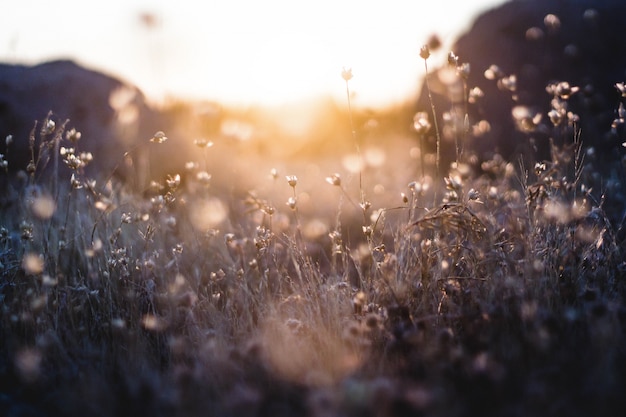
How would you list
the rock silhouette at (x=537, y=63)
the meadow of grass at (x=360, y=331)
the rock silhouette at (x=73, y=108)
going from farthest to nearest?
the rock silhouette at (x=537, y=63) → the rock silhouette at (x=73, y=108) → the meadow of grass at (x=360, y=331)

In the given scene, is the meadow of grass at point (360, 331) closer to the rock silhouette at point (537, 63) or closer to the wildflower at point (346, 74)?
the wildflower at point (346, 74)

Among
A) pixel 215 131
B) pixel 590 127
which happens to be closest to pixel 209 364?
pixel 590 127

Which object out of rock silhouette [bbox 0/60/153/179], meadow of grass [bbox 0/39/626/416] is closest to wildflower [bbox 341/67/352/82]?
meadow of grass [bbox 0/39/626/416]

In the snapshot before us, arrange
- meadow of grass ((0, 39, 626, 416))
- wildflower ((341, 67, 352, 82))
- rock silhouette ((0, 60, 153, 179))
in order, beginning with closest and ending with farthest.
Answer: meadow of grass ((0, 39, 626, 416)), wildflower ((341, 67, 352, 82)), rock silhouette ((0, 60, 153, 179))

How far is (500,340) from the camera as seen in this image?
7.74 feet

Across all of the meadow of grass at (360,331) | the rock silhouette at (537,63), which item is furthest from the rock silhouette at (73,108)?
the rock silhouette at (537,63)

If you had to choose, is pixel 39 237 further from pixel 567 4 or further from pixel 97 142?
pixel 567 4

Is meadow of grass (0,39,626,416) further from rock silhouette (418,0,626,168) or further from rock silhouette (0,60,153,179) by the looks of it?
rock silhouette (418,0,626,168)

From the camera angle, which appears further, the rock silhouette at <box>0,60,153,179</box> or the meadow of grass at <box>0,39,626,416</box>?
the rock silhouette at <box>0,60,153,179</box>

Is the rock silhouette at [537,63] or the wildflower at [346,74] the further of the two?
the rock silhouette at [537,63]

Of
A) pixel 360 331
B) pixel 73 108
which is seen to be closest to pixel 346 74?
pixel 360 331

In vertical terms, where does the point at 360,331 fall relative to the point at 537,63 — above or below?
below

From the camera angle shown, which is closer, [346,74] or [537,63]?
[346,74]

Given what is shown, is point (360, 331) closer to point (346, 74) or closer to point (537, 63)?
A: point (346, 74)
